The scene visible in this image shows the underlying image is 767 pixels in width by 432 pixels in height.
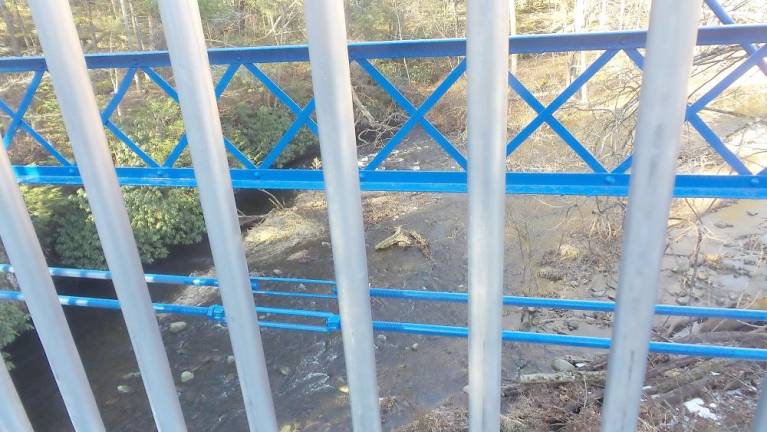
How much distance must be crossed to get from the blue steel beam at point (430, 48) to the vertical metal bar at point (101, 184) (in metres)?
1.90

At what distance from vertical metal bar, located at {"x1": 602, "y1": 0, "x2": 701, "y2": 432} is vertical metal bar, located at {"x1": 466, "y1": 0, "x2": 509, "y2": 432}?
0.38m

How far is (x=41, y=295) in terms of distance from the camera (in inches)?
92.7

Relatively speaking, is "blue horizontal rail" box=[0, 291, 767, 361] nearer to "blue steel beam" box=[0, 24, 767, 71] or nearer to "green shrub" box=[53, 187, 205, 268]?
"blue steel beam" box=[0, 24, 767, 71]

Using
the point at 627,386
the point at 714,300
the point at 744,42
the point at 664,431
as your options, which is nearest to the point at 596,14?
the point at 714,300

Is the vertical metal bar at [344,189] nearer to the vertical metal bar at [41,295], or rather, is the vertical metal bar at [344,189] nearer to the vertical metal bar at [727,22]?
the vertical metal bar at [41,295]

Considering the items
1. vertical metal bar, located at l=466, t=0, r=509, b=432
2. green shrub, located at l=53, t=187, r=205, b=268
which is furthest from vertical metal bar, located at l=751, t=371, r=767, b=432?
green shrub, located at l=53, t=187, r=205, b=268

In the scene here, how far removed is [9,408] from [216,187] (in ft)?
5.18

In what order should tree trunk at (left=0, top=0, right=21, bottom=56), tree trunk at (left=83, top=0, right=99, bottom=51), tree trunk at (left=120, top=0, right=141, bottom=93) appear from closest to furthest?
tree trunk at (left=0, top=0, right=21, bottom=56)
tree trunk at (left=120, top=0, right=141, bottom=93)
tree trunk at (left=83, top=0, right=99, bottom=51)

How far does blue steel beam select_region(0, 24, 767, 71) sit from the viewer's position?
3.32 metres

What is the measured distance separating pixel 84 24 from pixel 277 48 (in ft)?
53.3

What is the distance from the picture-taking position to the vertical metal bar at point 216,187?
183 centimetres

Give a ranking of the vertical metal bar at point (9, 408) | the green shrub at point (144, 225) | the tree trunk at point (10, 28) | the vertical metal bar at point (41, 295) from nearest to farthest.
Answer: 1. the vertical metal bar at point (41, 295)
2. the vertical metal bar at point (9, 408)
3. the green shrub at point (144, 225)
4. the tree trunk at point (10, 28)

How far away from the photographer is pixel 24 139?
563 inches

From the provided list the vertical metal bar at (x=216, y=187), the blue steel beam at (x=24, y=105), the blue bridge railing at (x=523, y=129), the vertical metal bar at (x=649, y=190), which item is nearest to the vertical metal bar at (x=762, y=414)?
the vertical metal bar at (x=649, y=190)
